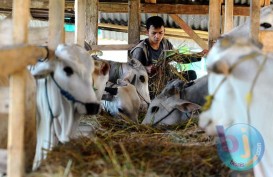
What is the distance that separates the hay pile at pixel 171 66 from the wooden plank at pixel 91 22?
3.99 ft

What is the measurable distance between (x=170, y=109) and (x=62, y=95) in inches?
75.3

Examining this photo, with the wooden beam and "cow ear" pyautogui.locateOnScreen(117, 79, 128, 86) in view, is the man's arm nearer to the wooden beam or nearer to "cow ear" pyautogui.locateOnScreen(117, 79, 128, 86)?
"cow ear" pyautogui.locateOnScreen(117, 79, 128, 86)

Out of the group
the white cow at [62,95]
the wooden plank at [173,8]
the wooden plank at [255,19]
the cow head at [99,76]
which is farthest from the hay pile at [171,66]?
the white cow at [62,95]

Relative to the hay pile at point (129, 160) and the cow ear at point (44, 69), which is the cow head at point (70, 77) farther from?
the hay pile at point (129, 160)

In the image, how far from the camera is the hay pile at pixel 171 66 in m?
6.34

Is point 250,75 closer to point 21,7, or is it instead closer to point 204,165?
point 204,165

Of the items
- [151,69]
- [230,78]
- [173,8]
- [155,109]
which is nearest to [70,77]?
[230,78]

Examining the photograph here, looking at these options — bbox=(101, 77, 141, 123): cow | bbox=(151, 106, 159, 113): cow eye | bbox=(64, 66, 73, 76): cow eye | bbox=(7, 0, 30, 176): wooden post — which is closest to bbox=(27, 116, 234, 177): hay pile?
bbox=(7, 0, 30, 176): wooden post

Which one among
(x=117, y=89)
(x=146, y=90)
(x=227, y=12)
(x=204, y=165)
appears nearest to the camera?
(x=204, y=165)

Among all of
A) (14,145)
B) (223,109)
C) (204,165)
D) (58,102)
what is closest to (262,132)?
(223,109)

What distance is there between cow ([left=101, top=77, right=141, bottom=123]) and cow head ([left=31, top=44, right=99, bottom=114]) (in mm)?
2126

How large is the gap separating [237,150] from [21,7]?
4.32 ft

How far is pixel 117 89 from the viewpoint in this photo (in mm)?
5855

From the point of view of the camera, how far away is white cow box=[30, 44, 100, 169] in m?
3.44
